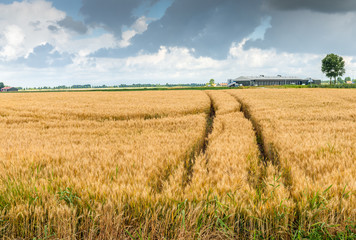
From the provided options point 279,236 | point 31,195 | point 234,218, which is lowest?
point 279,236

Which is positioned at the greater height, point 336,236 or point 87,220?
point 87,220

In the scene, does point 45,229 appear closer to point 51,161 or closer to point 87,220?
point 87,220

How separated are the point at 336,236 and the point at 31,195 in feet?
11.8

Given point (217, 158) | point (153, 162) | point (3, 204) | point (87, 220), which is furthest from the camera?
point (217, 158)

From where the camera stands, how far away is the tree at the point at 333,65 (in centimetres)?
9612

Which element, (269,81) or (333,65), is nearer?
(333,65)

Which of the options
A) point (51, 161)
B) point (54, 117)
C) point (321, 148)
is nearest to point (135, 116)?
point (54, 117)

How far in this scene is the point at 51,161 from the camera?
13.8 feet

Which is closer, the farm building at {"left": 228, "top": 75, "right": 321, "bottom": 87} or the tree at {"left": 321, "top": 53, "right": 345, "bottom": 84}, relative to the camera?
the tree at {"left": 321, "top": 53, "right": 345, "bottom": 84}

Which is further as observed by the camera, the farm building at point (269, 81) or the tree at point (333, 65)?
the farm building at point (269, 81)

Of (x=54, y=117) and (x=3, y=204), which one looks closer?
(x=3, y=204)

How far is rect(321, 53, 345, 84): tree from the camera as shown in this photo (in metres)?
96.1

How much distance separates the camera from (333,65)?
3794 inches

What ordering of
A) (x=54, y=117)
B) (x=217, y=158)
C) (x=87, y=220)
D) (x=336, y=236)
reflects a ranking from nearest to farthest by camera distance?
(x=336, y=236)
(x=87, y=220)
(x=217, y=158)
(x=54, y=117)
